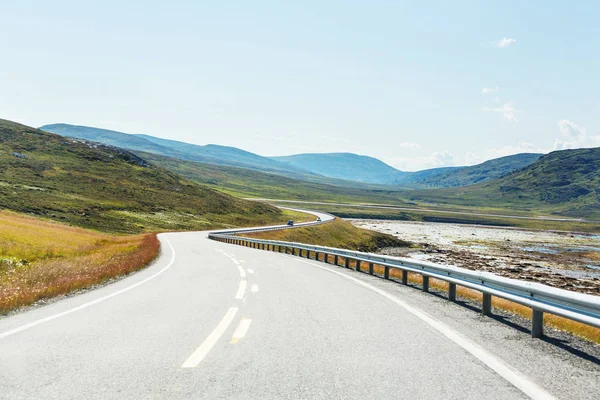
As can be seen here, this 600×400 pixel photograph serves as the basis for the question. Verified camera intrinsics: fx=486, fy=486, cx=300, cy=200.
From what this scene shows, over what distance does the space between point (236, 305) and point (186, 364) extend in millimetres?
4591

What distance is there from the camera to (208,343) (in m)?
6.88

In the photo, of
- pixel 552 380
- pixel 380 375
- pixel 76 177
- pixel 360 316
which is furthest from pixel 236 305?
pixel 76 177

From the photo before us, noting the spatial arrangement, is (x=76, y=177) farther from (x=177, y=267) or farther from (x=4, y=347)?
(x=4, y=347)

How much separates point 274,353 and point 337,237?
68.6 m

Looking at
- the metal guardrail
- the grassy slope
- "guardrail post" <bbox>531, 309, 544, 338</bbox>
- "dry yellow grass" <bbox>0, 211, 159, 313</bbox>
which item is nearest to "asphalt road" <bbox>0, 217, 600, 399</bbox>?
"guardrail post" <bbox>531, 309, 544, 338</bbox>

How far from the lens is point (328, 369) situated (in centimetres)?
564

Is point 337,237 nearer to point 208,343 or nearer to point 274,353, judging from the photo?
point 208,343

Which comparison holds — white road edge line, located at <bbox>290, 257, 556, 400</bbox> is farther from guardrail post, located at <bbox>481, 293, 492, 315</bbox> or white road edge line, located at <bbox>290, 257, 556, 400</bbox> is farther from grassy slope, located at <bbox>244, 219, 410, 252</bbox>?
grassy slope, located at <bbox>244, 219, 410, 252</bbox>

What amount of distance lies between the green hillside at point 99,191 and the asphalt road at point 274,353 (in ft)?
198

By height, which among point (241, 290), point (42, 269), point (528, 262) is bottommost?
point (528, 262)

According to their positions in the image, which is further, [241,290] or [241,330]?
[241,290]

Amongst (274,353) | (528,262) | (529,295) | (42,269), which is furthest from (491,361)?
(528,262)

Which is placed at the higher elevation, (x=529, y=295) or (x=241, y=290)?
(x=529, y=295)

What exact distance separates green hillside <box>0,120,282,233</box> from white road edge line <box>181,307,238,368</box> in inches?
2412
